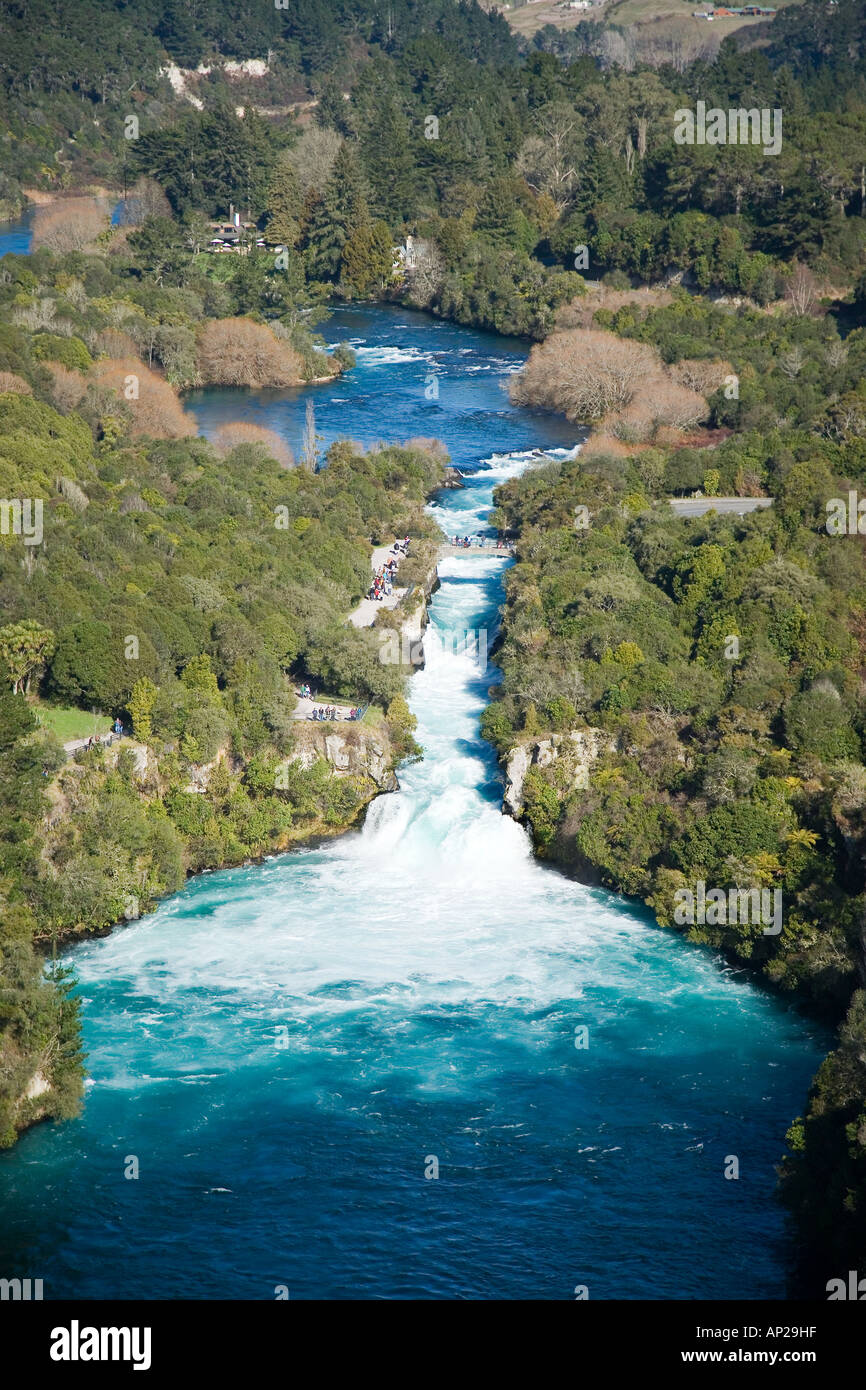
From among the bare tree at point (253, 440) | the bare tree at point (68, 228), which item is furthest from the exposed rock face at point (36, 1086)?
the bare tree at point (68, 228)

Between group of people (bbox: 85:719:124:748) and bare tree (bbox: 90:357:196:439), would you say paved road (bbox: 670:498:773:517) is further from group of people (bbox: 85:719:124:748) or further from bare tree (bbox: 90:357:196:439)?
group of people (bbox: 85:719:124:748)

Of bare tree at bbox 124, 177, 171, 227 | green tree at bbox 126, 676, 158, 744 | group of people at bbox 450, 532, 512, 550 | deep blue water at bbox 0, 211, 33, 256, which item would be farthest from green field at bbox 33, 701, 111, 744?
bare tree at bbox 124, 177, 171, 227

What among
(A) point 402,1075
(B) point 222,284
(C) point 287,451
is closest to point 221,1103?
(A) point 402,1075

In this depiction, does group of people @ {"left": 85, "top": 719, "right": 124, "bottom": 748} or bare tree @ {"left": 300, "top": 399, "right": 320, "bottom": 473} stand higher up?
bare tree @ {"left": 300, "top": 399, "right": 320, "bottom": 473}

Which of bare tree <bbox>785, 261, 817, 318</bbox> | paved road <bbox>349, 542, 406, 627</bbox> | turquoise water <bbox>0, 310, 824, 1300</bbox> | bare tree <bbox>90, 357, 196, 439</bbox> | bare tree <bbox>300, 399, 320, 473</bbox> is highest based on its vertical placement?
bare tree <bbox>785, 261, 817, 318</bbox>

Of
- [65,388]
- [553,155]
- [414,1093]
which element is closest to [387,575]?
[65,388]

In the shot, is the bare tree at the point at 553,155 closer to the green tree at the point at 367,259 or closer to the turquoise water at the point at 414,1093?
the green tree at the point at 367,259

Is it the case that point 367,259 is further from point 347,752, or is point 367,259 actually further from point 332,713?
point 347,752
